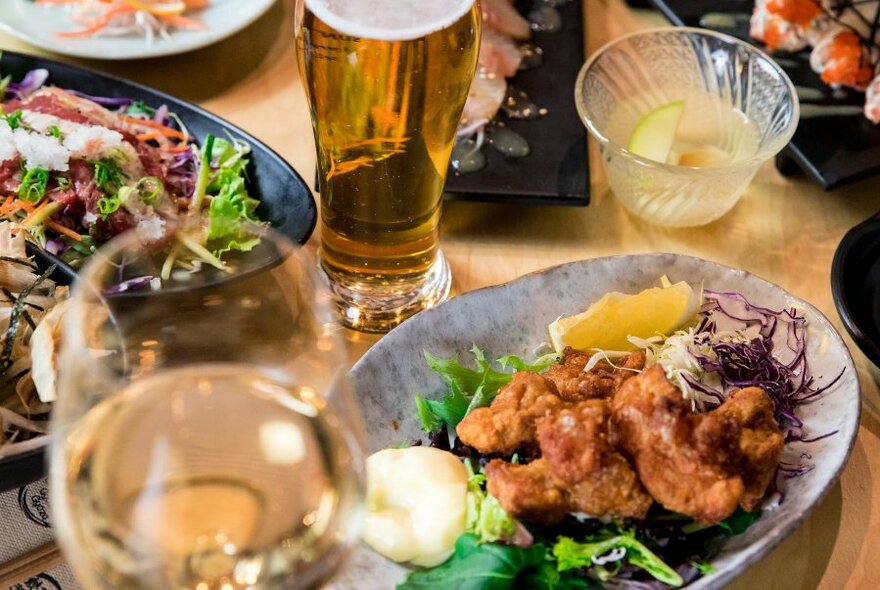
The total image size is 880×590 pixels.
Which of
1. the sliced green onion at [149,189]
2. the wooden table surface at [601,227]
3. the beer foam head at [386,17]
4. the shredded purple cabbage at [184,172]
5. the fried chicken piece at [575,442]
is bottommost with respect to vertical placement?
the wooden table surface at [601,227]

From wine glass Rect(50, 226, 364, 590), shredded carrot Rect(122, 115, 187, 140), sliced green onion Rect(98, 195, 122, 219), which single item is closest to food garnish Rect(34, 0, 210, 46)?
shredded carrot Rect(122, 115, 187, 140)

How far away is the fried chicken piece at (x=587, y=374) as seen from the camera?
1208mm

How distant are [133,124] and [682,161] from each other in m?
0.96

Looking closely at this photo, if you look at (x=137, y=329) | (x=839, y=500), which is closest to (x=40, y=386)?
(x=137, y=329)

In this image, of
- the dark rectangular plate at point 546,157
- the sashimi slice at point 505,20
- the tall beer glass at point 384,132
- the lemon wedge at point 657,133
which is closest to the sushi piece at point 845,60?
the lemon wedge at point 657,133

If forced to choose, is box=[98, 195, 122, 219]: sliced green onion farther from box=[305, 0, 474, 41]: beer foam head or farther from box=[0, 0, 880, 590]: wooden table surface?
box=[305, 0, 474, 41]: beer foam head

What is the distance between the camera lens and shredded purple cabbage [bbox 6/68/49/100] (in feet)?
5.72

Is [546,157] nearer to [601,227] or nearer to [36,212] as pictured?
[601,227]

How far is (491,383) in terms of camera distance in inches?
49.4

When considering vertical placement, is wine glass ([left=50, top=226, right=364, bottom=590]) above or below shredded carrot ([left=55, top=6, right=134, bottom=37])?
above

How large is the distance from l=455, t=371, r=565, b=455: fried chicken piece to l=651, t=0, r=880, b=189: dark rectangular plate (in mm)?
802

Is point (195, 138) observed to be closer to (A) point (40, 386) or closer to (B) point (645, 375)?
(A) point (40, 386)

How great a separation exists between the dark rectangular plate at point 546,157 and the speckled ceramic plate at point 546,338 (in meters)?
0.27

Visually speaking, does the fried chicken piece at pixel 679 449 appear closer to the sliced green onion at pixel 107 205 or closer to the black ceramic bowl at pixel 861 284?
the black ceramic bowl at pixel 861 284
